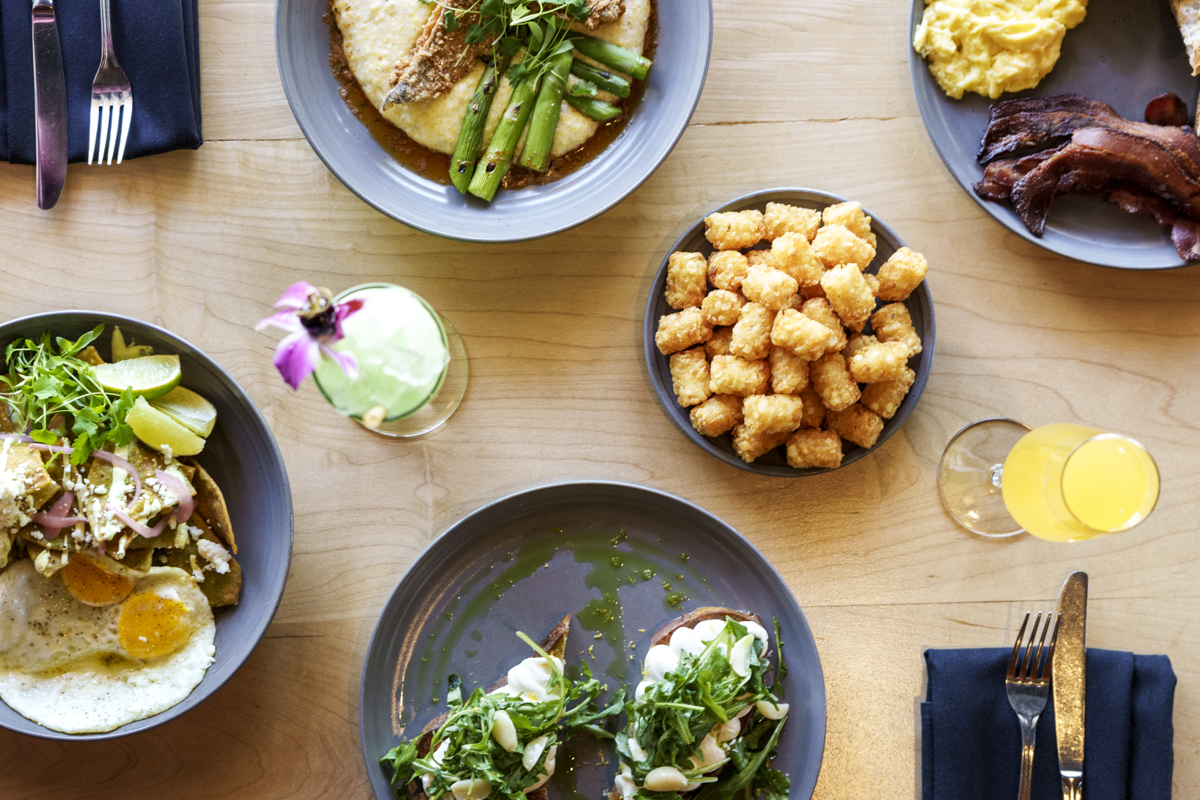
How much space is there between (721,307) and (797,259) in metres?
0.26

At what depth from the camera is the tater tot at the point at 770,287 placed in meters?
2.37

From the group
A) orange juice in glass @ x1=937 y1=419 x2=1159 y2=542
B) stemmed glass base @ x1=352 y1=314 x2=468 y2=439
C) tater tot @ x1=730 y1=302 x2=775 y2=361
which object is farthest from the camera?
stemmed glass base @ x1=352 y1=314 x2=468 y2=439

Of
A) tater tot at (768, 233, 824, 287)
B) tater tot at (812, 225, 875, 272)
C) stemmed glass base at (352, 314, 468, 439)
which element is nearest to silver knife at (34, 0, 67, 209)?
stemmed glass base at (352, 314, 468, 439)

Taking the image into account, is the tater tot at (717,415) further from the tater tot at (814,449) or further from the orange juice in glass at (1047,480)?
the orange juice in glass at (1047,480)

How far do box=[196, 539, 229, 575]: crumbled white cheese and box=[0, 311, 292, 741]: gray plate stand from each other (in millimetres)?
72

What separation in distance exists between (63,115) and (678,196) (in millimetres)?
1913

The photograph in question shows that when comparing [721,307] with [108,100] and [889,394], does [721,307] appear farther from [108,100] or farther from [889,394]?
[108,100]

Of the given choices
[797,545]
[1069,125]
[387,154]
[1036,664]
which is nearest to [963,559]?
[1036,664]

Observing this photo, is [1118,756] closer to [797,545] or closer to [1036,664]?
[1036,664]

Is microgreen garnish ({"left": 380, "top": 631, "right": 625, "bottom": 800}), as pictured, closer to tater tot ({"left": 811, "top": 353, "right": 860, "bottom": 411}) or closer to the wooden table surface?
the wooden table surface

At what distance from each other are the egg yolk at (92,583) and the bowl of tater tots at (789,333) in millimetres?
1693

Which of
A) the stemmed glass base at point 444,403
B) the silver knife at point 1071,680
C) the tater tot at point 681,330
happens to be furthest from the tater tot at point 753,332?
the silver knife at point 1071,680

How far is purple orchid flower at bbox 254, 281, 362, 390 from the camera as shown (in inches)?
74.5

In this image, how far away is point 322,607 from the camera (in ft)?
8.55
